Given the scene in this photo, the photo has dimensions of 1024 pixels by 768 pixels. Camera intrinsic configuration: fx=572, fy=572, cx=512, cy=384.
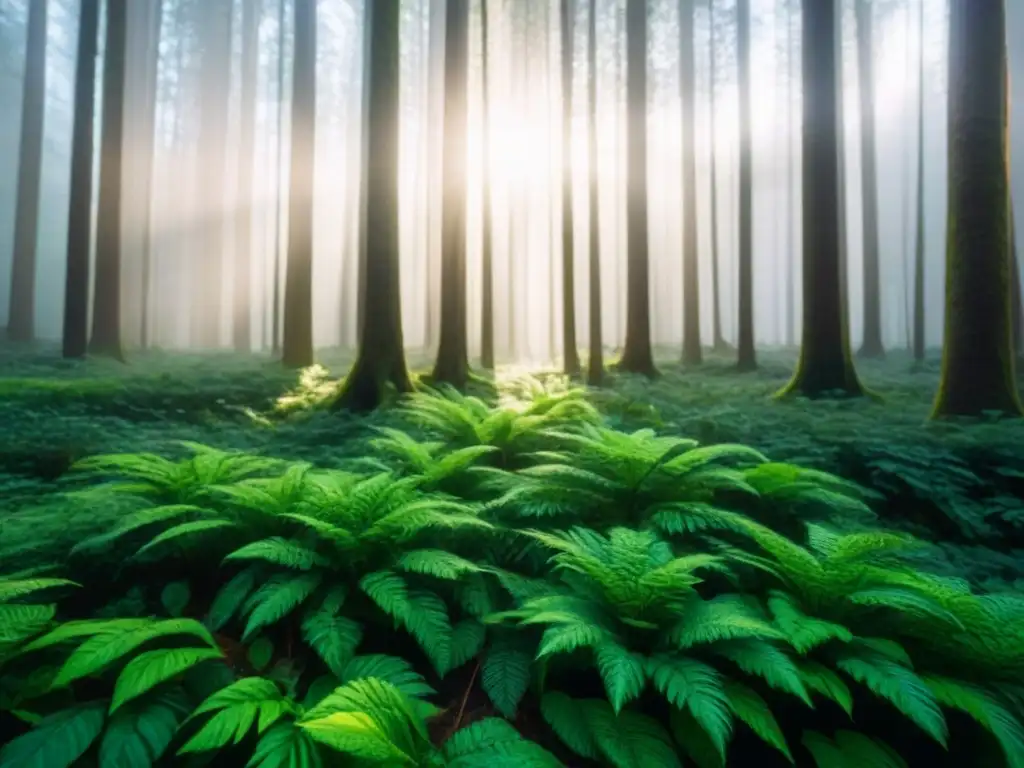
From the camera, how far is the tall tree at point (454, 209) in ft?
36.9

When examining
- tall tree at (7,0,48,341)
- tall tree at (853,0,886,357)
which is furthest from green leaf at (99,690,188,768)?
tall tree at (7,0,48,341)

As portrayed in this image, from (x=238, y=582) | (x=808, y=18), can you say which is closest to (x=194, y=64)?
(x=808, y=18)

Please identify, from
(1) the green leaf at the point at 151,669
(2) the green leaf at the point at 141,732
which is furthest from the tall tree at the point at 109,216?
(2) the green leaf at the point at 141,732

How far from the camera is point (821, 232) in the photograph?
9836 millimetres

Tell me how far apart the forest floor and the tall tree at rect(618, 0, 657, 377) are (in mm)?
2449

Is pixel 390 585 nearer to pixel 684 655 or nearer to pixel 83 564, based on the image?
pixel 684 655

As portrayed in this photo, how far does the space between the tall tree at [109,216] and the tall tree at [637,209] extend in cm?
1238

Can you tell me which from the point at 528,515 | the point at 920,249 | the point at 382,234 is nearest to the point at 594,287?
the point at 382,234

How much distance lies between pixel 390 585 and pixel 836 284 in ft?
30.9

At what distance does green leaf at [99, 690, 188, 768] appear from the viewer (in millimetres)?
2223

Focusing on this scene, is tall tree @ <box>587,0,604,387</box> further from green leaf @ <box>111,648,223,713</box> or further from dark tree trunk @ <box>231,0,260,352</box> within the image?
dark tree trunk @ <box>231,0,260,352</box>

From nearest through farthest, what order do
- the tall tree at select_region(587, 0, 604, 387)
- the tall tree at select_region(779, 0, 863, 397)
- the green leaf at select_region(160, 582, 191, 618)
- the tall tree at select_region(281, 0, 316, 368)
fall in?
the green leaf at select_region(160, 582, 191, 618) → the tall tree at select_region(779, 0, 863, 397) → the tall tree at select_region(587, 0, 604, 387) → the tall tree at select_region(281, 0, 316, 368)

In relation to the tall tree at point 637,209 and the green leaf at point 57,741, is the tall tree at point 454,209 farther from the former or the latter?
the green leaf at point 57,741

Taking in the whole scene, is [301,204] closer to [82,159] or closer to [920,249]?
[82,159]
